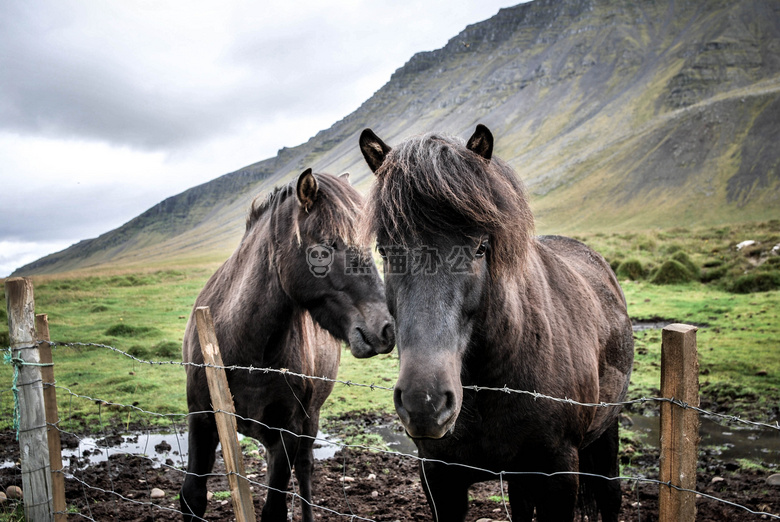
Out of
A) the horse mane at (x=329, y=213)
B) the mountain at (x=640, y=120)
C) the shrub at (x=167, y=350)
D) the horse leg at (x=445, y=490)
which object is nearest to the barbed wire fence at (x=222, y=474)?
the horse leg at (x=445, y=490)

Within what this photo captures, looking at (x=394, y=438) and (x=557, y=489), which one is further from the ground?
(x=557, y=489)

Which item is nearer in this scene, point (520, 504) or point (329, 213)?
point (520, 504)

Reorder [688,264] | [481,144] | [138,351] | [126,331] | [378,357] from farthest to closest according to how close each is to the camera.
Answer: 1. [688,264]
2. [126,331]
3. [378,357]
4. [138,351]
5. [481,144]

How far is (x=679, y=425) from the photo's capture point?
181 cm

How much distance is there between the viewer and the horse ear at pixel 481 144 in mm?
2502

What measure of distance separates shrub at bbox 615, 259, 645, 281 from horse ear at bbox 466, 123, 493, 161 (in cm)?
1869

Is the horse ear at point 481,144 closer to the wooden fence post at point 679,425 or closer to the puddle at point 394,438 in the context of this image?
the wooden fence post at point 679,425

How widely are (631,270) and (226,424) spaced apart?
19.5 metres

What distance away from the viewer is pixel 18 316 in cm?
353

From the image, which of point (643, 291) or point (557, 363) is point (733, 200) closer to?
point (643, 291)

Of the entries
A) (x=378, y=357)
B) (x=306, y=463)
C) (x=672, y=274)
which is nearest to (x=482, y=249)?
(x=306, y=463)

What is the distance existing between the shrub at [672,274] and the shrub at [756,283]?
1.81 metres

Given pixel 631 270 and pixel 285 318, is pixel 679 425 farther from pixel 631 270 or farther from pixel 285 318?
pixel 631 270

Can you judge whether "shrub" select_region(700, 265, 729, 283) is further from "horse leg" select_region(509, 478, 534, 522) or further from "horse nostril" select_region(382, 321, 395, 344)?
"horse nostril" select_region(382, 321, 395, 344)
